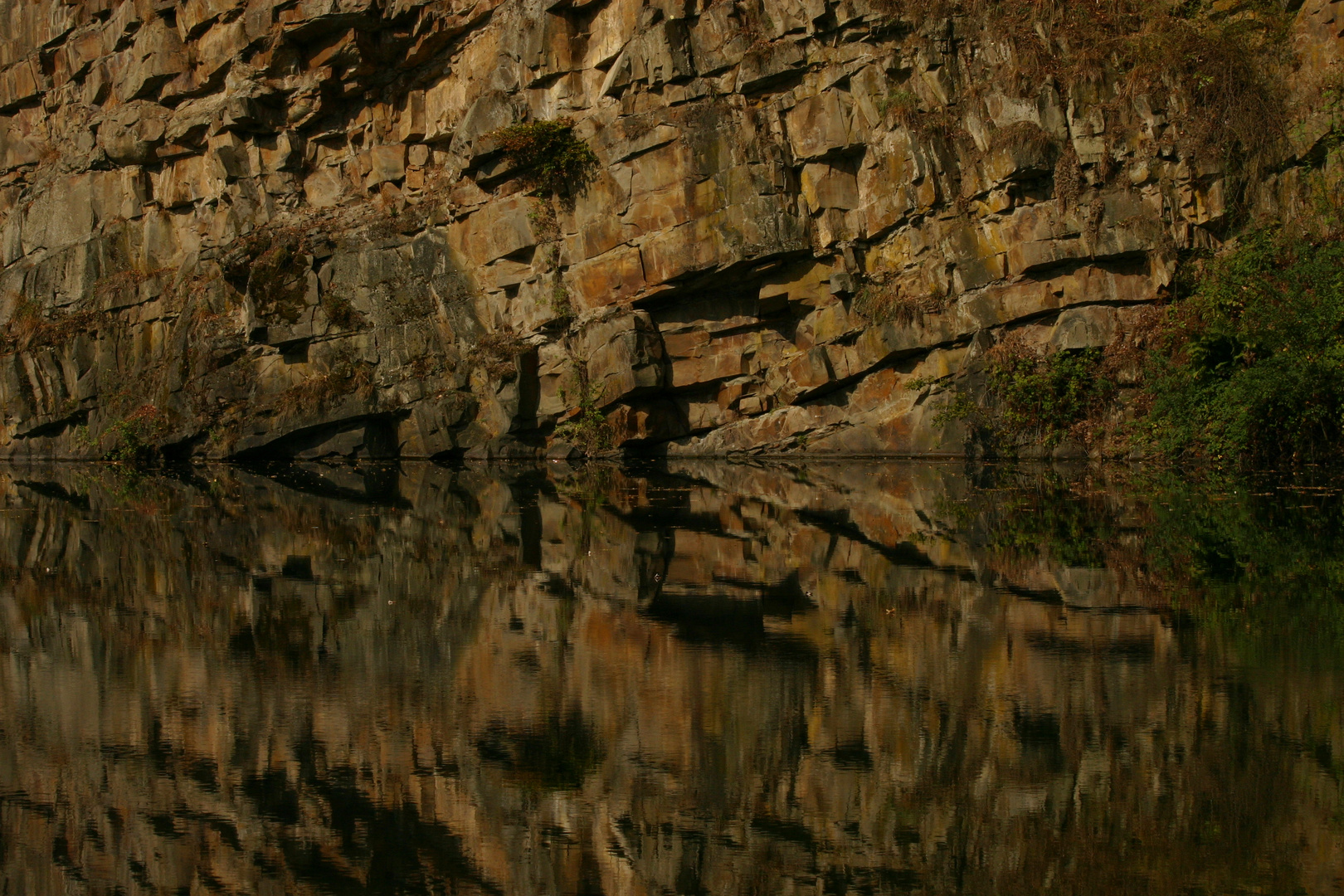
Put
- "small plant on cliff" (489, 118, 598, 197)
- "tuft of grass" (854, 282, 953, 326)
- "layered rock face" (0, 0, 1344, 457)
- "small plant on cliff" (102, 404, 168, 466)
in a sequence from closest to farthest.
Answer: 1. "layered rock face" (0, 0, 1344, 457)
2. "tuft of grass" (854, 282, 953, 326)
3. "small plant on cliff" (489, 118, 598, 197)
4. "small plant on cliff" (102, 404, 168, 466)

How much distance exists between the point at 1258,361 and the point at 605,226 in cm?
1324

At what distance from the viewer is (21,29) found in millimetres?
39031

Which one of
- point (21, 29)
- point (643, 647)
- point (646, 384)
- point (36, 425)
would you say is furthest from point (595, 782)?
point (21, 29)

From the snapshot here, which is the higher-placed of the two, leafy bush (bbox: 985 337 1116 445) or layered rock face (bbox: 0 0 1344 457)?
layered rock face (bbox: 0 0 1344 457)

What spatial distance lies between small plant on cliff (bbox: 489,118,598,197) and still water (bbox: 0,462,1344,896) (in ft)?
56.1

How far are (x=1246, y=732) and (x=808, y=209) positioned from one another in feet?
71.1

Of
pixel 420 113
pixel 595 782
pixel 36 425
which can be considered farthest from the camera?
pixel 36 425

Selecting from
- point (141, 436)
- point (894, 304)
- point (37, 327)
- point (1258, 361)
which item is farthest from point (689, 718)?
point (37, 327)

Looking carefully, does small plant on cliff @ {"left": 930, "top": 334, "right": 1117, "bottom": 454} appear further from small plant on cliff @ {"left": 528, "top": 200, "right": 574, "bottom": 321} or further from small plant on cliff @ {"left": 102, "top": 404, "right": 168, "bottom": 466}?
small plant on cliff @ {"left": 102, "top": 404, "right": 168, "bottom": 466}

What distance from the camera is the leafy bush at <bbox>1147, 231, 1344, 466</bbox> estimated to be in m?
18.4

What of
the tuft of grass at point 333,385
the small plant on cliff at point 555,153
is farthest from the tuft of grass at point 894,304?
the tuft of grass at point 333,385

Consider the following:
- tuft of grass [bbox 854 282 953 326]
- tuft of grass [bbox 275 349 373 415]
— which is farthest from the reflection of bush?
tuft of grass [bbox 275 349 373 415]

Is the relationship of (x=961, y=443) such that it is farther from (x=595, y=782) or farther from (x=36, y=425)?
(x=36, y=425)

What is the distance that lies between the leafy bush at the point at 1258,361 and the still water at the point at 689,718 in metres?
7.26
